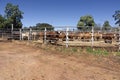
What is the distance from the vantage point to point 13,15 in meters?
49.5

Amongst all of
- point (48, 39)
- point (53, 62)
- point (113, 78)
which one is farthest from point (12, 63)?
point (48, 39)

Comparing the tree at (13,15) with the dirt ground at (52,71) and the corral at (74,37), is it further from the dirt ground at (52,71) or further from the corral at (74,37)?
the dirt ground at (52,71)

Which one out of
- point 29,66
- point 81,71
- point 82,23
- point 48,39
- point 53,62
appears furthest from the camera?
point 82,23

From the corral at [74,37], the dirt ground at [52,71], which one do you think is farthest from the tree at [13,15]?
the dirt ground at [52,71]

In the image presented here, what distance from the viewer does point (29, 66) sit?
9930 millimetres

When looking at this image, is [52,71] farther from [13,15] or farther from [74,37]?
[13,15]

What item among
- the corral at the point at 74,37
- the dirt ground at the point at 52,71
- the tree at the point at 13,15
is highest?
the tree at the point at 13,15

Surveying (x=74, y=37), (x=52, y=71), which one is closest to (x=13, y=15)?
(x=74, y=37)

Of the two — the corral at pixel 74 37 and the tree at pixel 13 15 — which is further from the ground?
the tree at pixel 13 15

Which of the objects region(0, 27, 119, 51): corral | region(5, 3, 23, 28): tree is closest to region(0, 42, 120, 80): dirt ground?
region(0, 27, 119, 51): corral

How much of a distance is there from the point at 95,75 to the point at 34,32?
21099mm

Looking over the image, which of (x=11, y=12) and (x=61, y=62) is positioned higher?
(x=11, y=12)

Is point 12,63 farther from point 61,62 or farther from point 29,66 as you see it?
point 61,62

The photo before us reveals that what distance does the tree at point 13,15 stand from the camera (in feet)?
161
